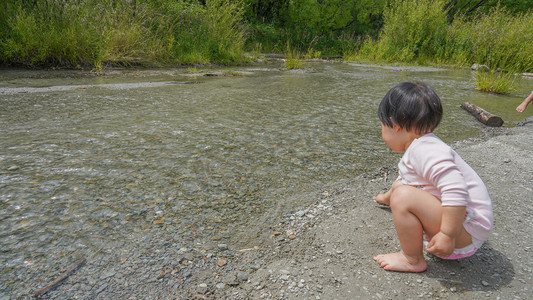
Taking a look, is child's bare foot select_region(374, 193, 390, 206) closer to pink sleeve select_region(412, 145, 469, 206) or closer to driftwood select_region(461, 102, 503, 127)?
pink sleeve select_region(412, 145, 469, 206)

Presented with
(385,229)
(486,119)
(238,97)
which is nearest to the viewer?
(385,229)

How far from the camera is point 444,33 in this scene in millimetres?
15141

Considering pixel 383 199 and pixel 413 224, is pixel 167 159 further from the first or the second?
pixel 413 224

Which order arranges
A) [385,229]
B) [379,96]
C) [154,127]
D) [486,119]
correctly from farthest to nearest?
[379,96] → [486,119] → [154,127] → [385,229]

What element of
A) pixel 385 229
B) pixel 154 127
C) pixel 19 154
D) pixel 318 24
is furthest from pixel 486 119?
pixel 318 24

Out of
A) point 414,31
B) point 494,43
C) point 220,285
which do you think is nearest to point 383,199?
point 220,285

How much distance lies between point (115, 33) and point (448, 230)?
10.1m

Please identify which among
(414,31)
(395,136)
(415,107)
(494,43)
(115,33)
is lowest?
(395,136)

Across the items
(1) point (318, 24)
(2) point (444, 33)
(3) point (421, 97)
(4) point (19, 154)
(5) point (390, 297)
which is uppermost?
(1) point (318, 24)

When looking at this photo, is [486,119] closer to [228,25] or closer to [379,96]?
[379,96]

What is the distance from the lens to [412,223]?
1.54 metres

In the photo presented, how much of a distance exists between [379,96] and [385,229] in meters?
5.13

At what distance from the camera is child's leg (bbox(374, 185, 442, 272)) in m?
1.50

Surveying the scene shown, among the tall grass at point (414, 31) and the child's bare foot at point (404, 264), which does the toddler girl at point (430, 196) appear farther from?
the tall grass at point (414, 31)
